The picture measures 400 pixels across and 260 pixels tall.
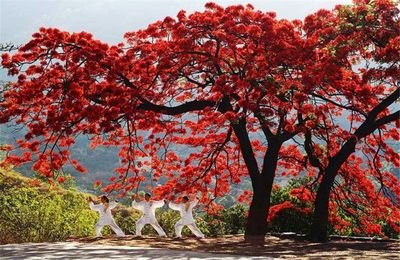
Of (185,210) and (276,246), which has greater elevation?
(185,210)

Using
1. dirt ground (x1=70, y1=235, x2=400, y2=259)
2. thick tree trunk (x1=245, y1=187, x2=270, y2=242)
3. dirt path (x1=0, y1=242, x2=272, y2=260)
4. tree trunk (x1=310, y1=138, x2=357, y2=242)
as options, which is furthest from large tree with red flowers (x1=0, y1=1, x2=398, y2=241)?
dirt path (x1=0, y1=242, x2=272, y2=260)

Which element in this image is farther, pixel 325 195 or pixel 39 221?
pixel 39 221

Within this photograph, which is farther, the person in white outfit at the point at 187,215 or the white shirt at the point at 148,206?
the white shirt at the point at 148,206

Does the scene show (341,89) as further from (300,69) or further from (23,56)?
(23,56)

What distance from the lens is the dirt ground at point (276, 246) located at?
11453 mm

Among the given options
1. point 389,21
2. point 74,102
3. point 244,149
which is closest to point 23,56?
point 74,102

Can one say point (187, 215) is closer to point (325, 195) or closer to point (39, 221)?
point (325, 195)

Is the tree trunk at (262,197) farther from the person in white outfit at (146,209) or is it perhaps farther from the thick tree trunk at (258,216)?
the person in white outfit at (146,209)

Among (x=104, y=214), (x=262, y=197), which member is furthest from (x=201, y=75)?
(x=104, y=214)

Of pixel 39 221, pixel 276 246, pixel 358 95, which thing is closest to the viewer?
pixel 276 246

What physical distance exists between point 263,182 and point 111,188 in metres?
4.26

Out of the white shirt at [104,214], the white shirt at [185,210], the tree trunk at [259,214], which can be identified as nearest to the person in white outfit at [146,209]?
the white shirt at [185,210]

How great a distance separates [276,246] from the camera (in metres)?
13.0

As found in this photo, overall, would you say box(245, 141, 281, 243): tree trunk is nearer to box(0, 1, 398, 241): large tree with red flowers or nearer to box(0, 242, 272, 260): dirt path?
box(0, 1, 398, 241): large tree with red flowers
